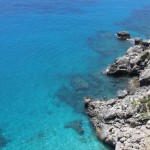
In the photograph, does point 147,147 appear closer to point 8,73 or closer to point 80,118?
point 80,118

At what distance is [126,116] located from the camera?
58.1m

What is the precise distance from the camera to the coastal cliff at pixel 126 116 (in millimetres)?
52647

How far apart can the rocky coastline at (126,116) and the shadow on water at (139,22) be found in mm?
37559

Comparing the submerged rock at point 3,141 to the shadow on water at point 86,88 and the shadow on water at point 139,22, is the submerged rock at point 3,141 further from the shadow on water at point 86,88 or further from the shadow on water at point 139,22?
the shadow on water at point 139,22

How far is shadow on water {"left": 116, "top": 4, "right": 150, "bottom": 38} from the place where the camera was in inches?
4328

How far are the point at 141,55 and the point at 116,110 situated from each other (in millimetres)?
22393

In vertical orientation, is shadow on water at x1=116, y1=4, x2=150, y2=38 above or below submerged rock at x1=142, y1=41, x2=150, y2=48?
below

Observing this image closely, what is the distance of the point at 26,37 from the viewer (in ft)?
330

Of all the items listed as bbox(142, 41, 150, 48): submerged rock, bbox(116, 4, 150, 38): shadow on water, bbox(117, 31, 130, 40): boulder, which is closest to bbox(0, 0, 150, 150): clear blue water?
bbox(116, 4, 150, 38): shadow on water

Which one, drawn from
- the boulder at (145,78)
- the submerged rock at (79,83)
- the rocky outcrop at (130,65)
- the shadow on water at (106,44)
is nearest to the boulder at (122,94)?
the boulder at (145,78)

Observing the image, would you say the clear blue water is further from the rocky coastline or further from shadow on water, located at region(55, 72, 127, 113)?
the rocky coastline

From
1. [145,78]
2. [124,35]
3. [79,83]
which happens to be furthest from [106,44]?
[145,78]

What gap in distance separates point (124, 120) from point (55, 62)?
33293mm

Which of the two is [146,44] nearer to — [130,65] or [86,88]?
[130,65]
